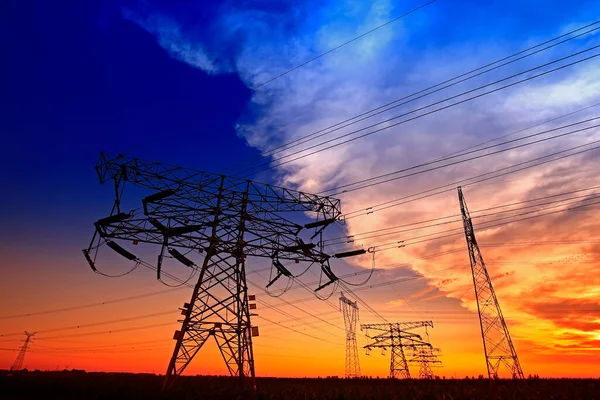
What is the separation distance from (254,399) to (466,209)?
97.5ft

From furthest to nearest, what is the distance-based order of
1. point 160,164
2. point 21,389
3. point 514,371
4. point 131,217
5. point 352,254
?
1. point 21,389
2. point 514,371
3. point 352,254
4. point 160,164
5. point 131,217

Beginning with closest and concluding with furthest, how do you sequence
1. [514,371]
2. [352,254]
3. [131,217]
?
[131,217], [352,254], [514,371]

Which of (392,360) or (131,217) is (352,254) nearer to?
(131,217)

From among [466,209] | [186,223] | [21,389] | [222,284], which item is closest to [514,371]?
[466,209]

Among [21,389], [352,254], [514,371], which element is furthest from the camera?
[21,389]

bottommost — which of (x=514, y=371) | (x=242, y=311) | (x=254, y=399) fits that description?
(x=254, y=399)

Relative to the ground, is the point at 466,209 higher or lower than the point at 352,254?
higher

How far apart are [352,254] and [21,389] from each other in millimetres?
35036

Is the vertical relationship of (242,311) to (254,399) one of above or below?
above

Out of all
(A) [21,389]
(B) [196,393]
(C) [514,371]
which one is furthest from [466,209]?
(A) [21,389]

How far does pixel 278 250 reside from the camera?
26.8 meters

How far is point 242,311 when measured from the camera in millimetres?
23797

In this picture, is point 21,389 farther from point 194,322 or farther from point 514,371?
point 514,371

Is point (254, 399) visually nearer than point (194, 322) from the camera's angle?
Yes
